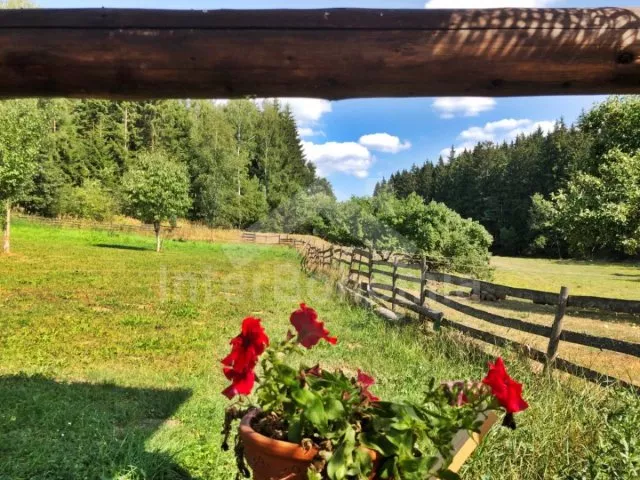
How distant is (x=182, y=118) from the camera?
4534 cm

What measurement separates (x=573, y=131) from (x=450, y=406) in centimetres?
5976

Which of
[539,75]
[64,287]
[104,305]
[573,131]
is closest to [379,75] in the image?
[539,75]

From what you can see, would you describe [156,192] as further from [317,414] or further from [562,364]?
[317,414]

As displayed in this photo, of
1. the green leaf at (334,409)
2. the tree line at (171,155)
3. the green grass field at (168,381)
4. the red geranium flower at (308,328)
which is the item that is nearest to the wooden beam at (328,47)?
the red geranium flower at (308,328)

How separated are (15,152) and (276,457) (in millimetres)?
20434

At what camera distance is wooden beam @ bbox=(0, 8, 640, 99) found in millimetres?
1968

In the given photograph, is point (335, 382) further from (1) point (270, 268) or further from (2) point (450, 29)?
(1) point (270, 268)

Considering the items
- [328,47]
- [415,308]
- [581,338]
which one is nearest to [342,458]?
[328,47]

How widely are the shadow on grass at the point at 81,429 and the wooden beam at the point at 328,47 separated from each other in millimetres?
2000

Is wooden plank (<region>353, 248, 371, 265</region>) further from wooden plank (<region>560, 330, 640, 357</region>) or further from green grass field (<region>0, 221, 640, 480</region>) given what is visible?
wooden plank (<region>560, 330, 640, 357</region>)

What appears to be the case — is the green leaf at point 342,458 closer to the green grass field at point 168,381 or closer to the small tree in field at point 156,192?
the green grass field at point 168,381

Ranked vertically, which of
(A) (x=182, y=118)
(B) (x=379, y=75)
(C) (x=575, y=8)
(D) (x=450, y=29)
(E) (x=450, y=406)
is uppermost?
(A) (x=182, y=118)

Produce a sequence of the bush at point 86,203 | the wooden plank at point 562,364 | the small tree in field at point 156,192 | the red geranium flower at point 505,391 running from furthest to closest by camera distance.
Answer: the bush at point 86,203
the small tree in field at point 156,192
the wooden plank at point 562,364
the red geranium flower at point 505,391

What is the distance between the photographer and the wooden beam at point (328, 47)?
197 centimetres
